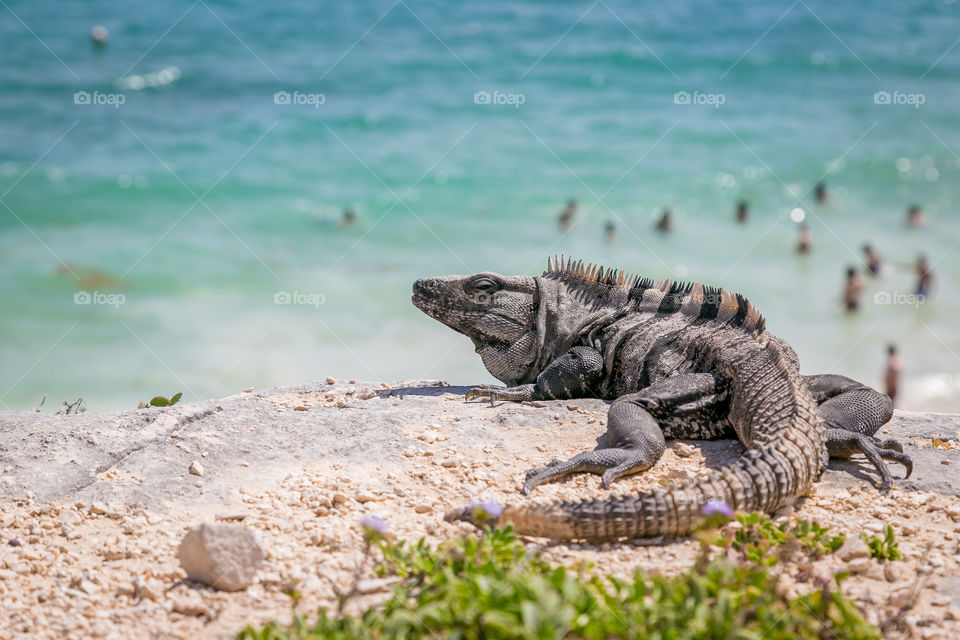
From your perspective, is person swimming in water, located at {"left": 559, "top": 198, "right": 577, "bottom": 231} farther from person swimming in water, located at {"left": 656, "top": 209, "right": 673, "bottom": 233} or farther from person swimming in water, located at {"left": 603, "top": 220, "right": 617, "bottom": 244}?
person swimming in water, located at {"left": 656, "top": 209, "right": 673, "bottom": 233}

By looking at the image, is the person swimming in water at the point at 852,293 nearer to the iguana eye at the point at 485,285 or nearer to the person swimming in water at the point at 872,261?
the person swimming in water at the point at 872,261

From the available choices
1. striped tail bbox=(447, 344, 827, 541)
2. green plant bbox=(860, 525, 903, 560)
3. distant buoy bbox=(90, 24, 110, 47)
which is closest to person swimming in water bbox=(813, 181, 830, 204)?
striped tail bbox=(447, 344, 827, 541)

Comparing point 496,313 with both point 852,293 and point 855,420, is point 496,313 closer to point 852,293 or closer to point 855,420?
point 855,420

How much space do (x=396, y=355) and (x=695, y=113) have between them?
508 inches

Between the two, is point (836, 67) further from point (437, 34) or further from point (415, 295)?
point (415, 295)

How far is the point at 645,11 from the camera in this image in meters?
28.6

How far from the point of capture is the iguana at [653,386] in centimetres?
414

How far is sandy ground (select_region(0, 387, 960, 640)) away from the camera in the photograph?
3.58 meters

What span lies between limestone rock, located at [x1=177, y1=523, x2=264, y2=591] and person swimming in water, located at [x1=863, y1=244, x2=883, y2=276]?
52.2ft

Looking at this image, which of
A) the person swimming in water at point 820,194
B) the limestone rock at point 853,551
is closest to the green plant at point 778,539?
the limestone rock at point 853,551

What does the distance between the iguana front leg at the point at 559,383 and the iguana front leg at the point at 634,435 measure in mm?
678

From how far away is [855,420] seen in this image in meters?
5.38

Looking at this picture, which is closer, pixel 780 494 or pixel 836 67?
pixel 780 494

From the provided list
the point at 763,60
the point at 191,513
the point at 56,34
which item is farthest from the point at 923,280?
the point at 56,34
